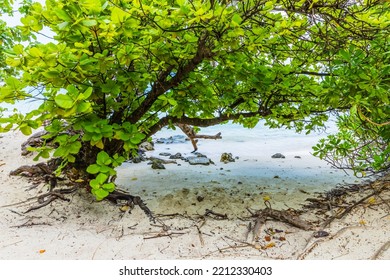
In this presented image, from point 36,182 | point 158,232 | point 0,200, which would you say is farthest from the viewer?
point 36,182

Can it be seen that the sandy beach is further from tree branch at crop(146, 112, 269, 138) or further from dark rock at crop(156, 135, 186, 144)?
dark rock at crop(156, 135, 186, 144)

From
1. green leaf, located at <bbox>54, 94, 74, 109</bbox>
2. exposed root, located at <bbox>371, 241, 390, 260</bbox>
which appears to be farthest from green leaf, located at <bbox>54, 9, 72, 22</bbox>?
exposed root, located at <bbox>371, 241, 390, 260</bbox>

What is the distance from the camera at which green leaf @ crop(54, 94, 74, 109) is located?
1.38 m

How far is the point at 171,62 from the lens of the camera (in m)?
2.10

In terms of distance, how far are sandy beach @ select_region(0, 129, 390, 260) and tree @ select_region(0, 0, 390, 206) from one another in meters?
0.41

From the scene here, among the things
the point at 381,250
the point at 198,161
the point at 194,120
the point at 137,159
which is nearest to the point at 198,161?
the point at 198,161

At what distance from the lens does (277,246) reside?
6.23 feet

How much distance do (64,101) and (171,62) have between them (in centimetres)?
93

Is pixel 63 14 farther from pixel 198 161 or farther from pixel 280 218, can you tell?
pixel 198 161

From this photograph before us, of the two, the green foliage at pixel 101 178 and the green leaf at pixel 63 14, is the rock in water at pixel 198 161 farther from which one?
the green leaf at pixel 63 14

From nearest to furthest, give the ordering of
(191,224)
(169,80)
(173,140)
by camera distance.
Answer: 1. (191,224)
2. (169,80)
3. (173,140)
